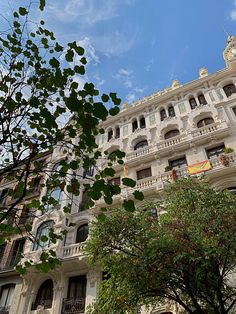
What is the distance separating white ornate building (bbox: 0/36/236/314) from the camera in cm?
1655

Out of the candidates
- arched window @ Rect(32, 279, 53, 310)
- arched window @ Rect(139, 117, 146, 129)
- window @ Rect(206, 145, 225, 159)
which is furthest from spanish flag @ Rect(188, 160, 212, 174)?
arched window @ Rect(32, 279, 53, 310)

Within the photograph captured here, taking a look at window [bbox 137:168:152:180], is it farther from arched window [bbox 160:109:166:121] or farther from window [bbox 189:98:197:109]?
window [bbox 189:98:197:109]

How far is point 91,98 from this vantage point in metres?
6.91

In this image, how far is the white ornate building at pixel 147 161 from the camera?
54.3 feet

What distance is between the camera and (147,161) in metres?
21.0

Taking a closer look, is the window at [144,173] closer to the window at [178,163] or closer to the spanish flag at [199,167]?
the window at [178,163]

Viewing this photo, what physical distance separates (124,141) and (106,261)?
14.6 meters

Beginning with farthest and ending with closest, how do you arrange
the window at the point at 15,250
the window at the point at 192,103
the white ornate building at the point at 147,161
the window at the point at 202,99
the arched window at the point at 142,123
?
1. the arched window at the point at 142,123
2. the window at the point at 192,103
3. the window at the point at 202,99
4. the window at the point at 15,250
5. the white ornate building at the point at 147,161

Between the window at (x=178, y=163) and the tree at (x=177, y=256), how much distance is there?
8.35 m

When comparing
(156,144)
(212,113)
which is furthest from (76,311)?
(212,113)

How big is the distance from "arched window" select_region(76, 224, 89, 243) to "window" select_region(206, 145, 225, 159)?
32.3 ft

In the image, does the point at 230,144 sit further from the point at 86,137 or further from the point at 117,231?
the point at 86,137

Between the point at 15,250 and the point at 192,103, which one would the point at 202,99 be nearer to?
the point at 192,103

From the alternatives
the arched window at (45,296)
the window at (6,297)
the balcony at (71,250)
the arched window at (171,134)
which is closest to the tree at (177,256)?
the balcony at (71,250)
